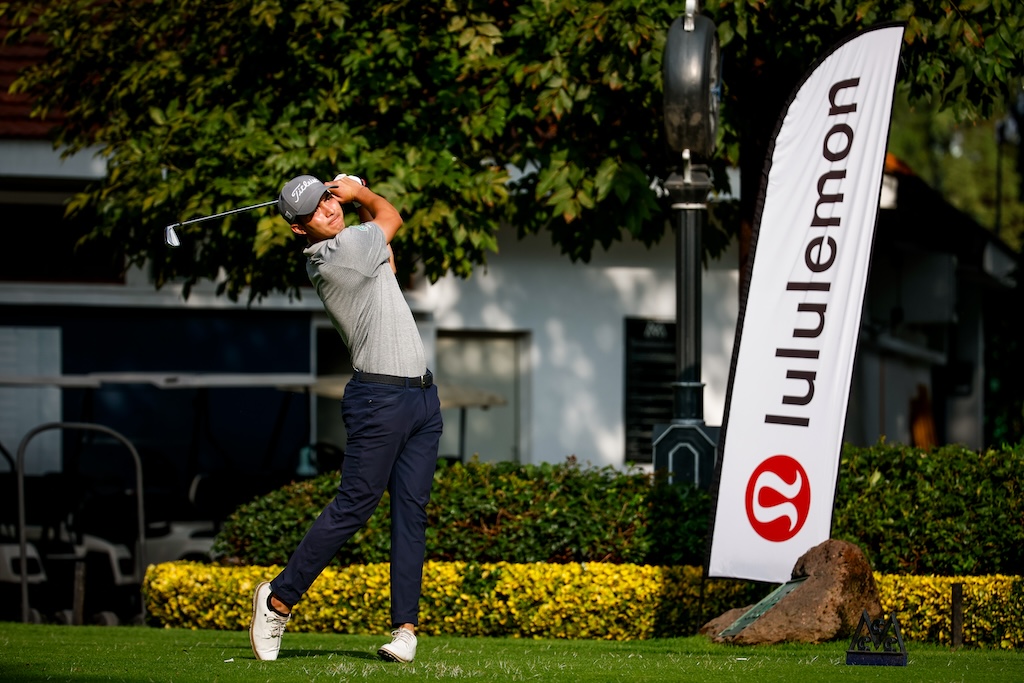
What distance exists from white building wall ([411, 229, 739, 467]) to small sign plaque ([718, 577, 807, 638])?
9690 millimetres

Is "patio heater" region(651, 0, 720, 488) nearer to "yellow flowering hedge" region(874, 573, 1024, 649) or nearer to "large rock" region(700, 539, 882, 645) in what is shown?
"yellow flowering hedge" region(874, 573, 1024, 649)

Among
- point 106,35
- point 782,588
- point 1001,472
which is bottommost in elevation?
point 782,588

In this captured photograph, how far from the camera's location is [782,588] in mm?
7336

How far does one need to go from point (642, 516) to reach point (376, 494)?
9.51ft

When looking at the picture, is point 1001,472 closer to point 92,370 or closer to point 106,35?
point 106,35

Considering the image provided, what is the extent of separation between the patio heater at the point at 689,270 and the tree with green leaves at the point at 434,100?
52 cm

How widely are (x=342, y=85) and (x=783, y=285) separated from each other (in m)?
3.99

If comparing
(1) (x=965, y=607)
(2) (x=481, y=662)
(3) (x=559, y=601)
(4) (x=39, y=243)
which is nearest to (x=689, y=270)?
(3) (x=559, y=601)

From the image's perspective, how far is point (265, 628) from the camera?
601 cm

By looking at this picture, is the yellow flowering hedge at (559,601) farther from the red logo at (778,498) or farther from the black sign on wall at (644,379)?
the black sign on wall at (644,379)

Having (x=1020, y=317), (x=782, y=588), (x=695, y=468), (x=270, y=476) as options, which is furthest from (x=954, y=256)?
(x=782, y=588)

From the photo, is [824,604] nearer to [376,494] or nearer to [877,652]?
[877,652]

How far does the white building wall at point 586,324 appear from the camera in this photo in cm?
1705

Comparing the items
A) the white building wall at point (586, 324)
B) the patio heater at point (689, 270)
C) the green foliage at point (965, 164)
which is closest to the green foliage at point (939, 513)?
the patio heater at point (689, 270)
